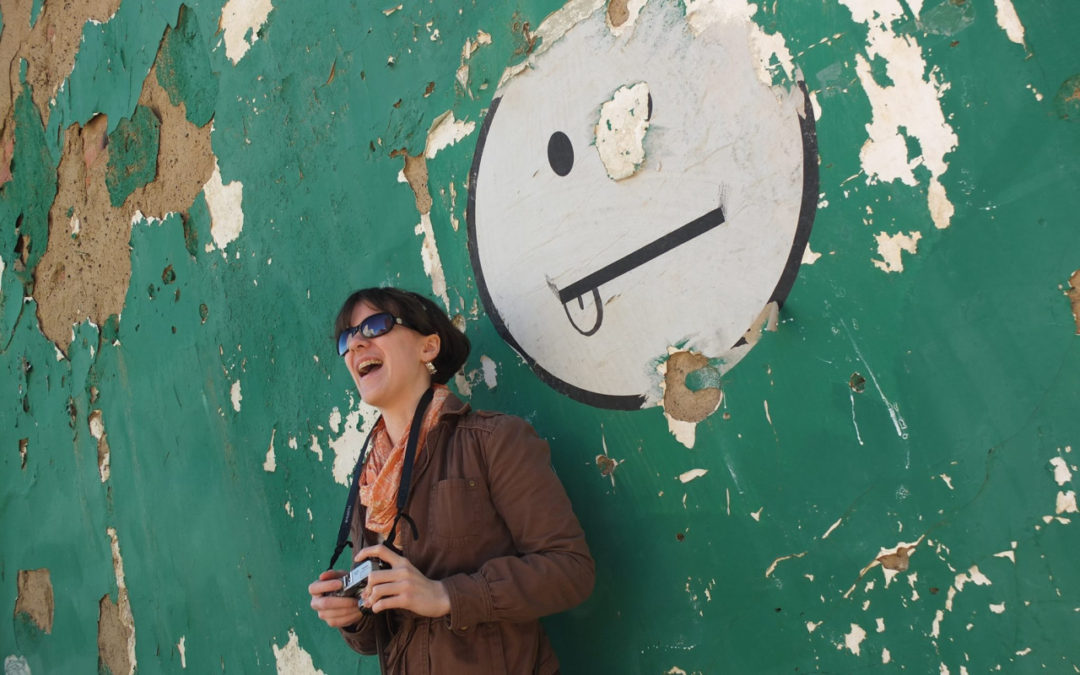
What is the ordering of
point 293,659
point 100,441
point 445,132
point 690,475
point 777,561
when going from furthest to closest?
point 100,441 < point 293,659 < point 445,132 < point 690,475 < point 777,561

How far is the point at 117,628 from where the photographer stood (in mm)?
3252

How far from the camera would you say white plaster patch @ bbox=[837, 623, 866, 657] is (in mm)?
1487

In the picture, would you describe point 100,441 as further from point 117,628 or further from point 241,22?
point 241,22

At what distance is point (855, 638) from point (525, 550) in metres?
0.56

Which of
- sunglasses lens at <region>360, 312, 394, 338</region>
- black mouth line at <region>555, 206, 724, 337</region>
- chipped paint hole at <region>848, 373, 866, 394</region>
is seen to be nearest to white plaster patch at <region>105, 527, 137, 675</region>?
sunglasses lens at <region>360, 312, 394, 338</region>

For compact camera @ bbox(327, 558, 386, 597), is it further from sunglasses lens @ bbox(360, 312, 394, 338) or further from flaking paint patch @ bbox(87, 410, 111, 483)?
flaking paint patch @ bbox(87, 410, 111, 483)

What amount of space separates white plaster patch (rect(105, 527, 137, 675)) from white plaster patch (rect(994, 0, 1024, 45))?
3107 mm

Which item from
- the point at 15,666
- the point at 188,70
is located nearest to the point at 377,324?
the point at 188,70

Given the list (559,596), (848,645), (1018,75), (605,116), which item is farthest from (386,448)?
(1018,75)

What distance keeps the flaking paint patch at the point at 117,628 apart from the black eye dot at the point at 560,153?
229cm

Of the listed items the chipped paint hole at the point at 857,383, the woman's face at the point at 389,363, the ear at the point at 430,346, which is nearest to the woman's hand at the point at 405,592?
the woman's face at the point at 389,363

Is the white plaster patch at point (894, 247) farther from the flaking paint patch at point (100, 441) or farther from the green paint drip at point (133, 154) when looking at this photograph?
the flaking paint patch at point (100, 441)

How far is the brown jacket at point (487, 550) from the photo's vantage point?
5.04 feet

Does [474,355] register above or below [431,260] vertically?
below
